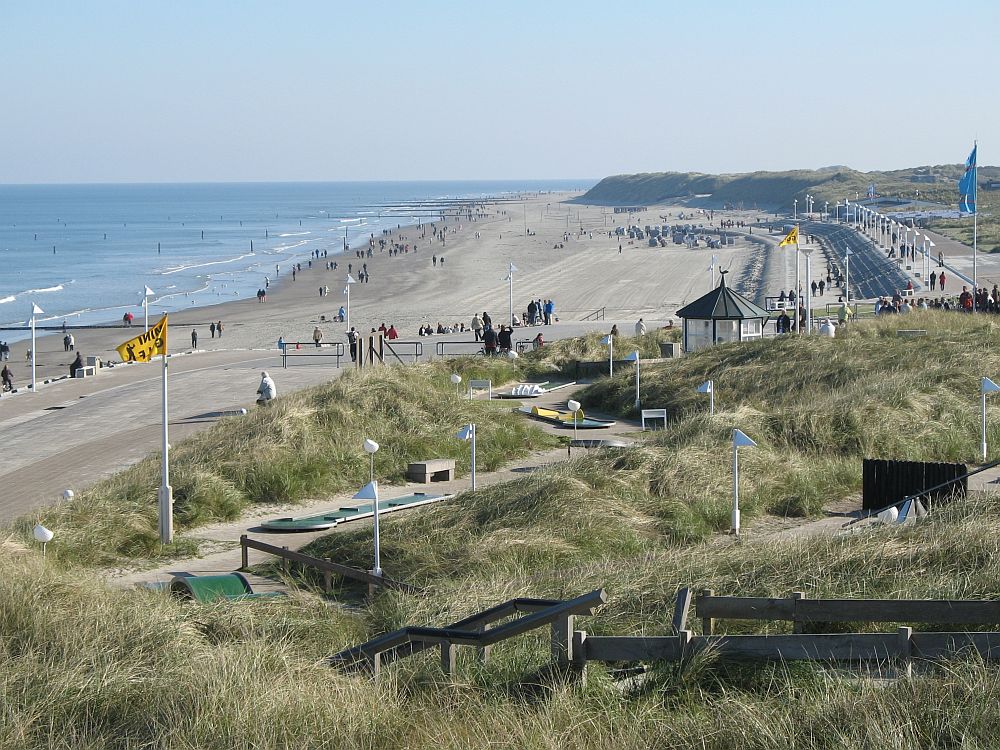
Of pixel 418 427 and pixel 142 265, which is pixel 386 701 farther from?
pixel 142 265

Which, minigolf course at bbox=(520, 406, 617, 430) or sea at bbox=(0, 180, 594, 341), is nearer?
minigolf course at bbox=(520, 406, 617, 430)

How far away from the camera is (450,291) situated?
222 ft

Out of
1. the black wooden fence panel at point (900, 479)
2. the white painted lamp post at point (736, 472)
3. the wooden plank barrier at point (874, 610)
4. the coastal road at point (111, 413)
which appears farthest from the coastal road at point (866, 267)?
the wooden plank barrier at point (874, 610)

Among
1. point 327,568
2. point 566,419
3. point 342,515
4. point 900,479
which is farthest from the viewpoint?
point 566,419

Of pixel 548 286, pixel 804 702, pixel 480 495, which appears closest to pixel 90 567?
pixel 480 495

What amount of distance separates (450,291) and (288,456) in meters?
51.4

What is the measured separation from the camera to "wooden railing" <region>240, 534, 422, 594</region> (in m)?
10.4

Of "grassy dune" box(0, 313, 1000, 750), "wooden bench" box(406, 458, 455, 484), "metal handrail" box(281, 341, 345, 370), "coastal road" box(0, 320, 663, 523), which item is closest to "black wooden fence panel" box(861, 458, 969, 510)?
"grassy dune" box(0, 313, 1000, 750)

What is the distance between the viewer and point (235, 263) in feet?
315

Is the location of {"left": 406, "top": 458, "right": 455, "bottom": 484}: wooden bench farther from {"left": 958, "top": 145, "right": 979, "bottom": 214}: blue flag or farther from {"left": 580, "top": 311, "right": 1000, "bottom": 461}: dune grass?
{"left": 958, "top": 145, "right": 979, "bottom": 214}: blue flag

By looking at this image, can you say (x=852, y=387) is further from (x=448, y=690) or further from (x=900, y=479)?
(x=448, y=690)

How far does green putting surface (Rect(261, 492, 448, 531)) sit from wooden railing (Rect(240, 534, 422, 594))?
1.46 m

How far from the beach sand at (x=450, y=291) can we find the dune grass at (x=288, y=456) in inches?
851

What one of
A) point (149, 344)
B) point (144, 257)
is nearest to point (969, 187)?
point (149, 344)
